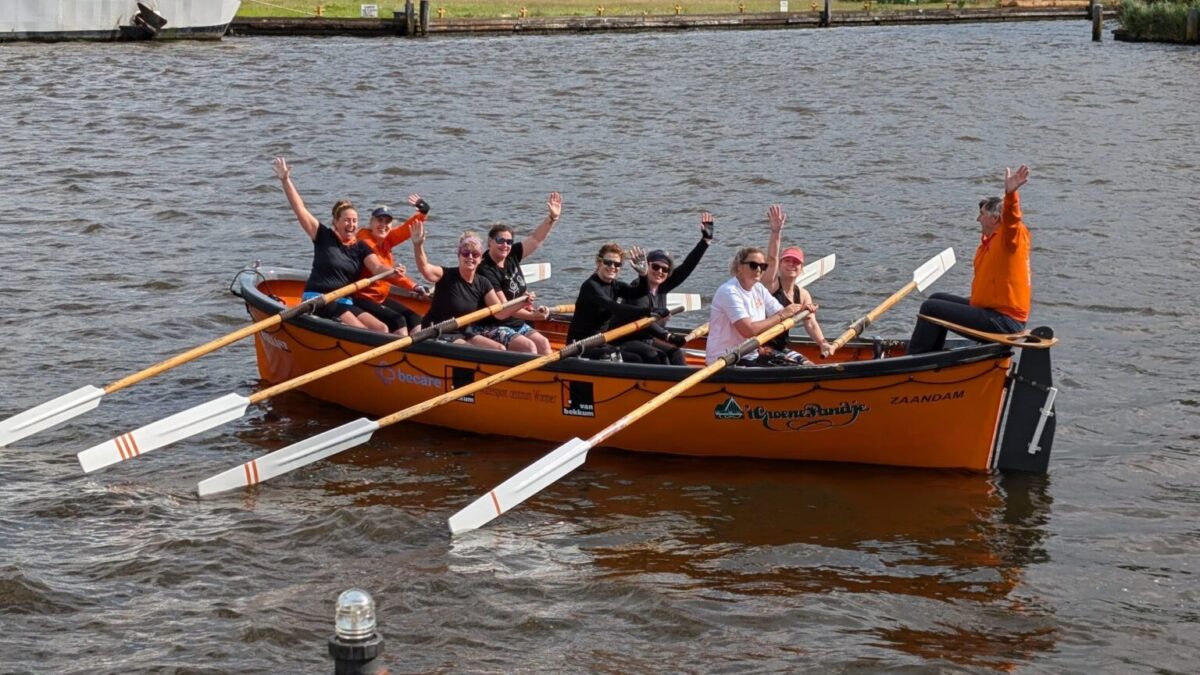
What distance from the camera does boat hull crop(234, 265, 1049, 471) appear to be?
451 inches

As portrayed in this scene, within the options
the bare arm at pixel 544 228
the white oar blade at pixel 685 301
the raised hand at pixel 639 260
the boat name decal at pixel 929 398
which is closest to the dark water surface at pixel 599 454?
the boat name decal at pixel 929 398

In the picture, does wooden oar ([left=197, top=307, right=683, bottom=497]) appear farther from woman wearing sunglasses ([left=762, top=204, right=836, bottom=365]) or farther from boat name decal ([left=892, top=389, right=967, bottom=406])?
boat name decal ([left=892, top=389, right=967, bottom=406])

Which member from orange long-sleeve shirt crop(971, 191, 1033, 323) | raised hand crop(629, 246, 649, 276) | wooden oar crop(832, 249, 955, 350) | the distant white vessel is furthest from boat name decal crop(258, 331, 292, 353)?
the distant white vessel

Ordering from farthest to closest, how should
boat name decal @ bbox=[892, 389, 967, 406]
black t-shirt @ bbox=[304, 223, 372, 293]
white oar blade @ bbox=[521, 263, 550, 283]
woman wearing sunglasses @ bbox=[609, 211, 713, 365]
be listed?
white oar blade @ bbox=[521, 263, 550, 283]
black t-shirt @ bbox=[304, 223, 372, 293]
woman wearing sunglasses @ bbox=[609, 211, 713, 365]
boat name decal @ bbox=[892, 389, 967, 406]

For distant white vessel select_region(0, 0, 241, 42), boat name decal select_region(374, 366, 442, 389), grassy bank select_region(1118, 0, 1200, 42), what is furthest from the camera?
grassy bank select_region(1118, 0, 1200, 42)

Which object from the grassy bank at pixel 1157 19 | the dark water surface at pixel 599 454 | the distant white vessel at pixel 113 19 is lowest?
the dark water surface at pixel 599 454

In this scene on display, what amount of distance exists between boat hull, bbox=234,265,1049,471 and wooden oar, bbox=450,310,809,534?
252mm

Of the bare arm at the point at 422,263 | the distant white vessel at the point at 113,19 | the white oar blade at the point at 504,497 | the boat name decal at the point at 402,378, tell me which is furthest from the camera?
the distant white vessel at the point at 113,19

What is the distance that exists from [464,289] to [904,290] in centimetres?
410

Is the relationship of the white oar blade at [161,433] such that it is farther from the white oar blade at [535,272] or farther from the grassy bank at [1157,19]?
the grassy bank at [1157,19]

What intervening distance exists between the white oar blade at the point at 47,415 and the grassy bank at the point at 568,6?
42.3 m

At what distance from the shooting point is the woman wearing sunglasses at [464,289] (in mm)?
13188

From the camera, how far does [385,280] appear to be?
14.0 m

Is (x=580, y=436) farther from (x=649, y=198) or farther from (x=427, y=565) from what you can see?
(x=649, y=198)
